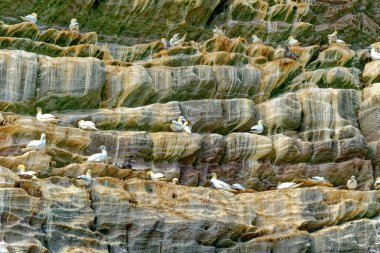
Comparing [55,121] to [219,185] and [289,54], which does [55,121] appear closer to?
[219,185]

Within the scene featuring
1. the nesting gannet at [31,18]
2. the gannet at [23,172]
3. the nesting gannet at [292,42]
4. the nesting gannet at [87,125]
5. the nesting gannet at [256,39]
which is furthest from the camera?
the nesting gannet at [292,42]

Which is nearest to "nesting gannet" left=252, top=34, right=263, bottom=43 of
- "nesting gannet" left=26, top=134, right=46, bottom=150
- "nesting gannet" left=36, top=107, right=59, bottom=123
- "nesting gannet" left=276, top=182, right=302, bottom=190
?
"nesting gannet" left=276, top=182, right=302, bottom=190

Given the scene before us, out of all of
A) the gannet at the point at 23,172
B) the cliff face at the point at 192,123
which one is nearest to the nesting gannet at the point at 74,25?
the cliff face at the point at 192,123

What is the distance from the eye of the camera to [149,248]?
126 feet

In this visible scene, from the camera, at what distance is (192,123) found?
44.6m

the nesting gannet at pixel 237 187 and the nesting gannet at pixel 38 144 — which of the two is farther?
the nesting gannet at pixel 237 187

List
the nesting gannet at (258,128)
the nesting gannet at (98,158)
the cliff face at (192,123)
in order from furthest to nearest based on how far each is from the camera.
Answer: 1. the nesting gannet at (258,128)
2. the nesting gannet at (98,158)
3. the cliff face at (192,123)

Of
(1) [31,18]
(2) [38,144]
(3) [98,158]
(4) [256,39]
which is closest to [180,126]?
(3) [98,158]

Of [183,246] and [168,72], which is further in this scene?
[168,72]

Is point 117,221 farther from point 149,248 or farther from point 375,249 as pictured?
point 375,249

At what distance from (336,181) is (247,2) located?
34.9ft

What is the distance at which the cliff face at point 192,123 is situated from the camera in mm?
38375

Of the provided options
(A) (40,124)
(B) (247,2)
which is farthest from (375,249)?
(B) (247,2)

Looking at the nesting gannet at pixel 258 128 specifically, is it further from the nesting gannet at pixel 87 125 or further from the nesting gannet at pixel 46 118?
the nesting gannet at pixel 46 118
